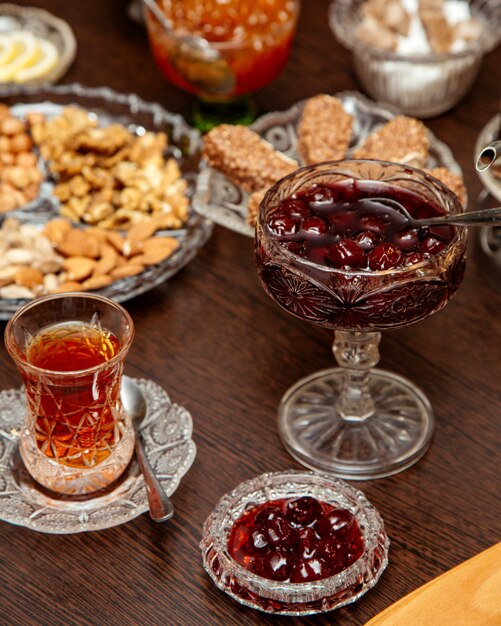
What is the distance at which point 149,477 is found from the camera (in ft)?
3.78

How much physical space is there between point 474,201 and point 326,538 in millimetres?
721

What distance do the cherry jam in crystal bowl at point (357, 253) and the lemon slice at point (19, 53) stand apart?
836 mm

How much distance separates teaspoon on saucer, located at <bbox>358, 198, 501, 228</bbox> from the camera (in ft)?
3.61

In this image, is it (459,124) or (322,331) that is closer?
(322,331)

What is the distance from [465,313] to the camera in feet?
4.72

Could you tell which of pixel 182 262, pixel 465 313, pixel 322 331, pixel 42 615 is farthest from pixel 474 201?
pixel 42 615

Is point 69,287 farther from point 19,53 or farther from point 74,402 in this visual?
point 19,53

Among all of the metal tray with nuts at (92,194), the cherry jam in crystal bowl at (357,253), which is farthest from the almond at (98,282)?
the cherry jam in crystal bowl at (357,253)

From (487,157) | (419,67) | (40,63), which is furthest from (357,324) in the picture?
(40,63)

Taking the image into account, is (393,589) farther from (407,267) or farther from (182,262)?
(182,262)

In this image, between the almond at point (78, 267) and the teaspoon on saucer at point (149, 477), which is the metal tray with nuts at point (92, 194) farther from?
the teaspoon on saucer at point (149, 477)

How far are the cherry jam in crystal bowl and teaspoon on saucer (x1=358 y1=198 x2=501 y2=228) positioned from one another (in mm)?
10

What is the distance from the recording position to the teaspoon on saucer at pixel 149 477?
114 centimetres

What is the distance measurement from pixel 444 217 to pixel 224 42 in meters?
0.70
